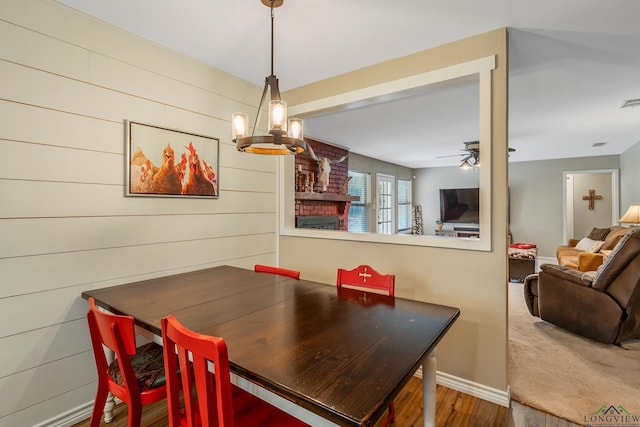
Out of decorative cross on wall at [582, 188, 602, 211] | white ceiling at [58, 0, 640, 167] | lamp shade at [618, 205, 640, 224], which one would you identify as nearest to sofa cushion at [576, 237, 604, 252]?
lamp shade at [618, 205, 640, 224]

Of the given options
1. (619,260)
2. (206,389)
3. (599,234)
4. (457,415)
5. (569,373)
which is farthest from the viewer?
(599,234)

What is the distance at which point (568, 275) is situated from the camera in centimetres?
299

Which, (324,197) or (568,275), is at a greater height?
(324,197)

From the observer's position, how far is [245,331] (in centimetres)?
129

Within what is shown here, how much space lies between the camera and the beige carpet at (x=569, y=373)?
2.01 metres

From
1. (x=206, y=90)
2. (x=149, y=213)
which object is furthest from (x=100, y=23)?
(x=149, y=213)

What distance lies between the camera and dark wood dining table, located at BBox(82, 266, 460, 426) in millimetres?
897

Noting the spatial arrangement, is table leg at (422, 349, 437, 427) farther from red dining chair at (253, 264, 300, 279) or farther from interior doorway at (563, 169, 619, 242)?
interior doorway at (563, 169, 619, 242)

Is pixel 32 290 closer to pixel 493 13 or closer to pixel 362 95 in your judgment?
pixel 362 95

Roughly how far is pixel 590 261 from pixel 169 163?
16.4 feet

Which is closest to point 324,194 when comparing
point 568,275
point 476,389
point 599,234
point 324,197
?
point 324,197

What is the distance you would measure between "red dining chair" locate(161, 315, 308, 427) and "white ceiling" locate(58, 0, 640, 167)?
1.79m

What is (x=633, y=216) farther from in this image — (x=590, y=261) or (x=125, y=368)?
(x=125, y=368)

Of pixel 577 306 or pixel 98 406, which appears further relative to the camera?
pixel 577 306
